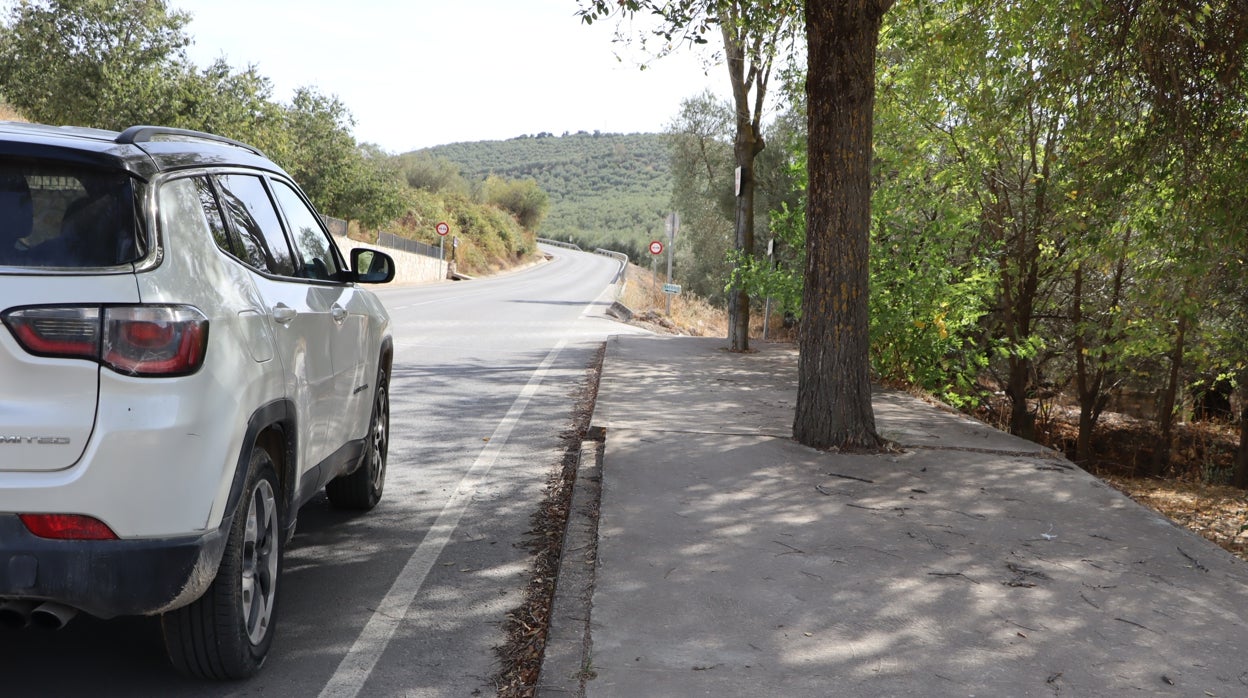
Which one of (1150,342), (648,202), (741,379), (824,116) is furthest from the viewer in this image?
(648,202)

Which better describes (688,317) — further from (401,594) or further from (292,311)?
(292,311)

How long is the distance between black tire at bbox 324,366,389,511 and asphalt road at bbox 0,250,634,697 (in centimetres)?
9

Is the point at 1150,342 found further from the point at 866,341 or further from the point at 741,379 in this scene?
the point at 866,341

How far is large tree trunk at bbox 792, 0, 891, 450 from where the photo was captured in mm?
7520

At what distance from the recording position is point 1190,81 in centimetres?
877

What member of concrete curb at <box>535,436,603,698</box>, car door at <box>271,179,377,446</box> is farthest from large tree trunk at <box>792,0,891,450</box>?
car door at <box>271,179,377,446</box>

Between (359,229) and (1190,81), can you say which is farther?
(359,229)

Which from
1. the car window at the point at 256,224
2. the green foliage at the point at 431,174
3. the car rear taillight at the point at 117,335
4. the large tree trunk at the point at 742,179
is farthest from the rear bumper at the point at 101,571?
the green foliage at the point at 431,174

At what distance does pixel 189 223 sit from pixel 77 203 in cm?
35

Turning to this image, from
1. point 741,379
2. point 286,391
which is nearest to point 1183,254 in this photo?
point 741,379

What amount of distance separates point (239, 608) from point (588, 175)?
164058 mm

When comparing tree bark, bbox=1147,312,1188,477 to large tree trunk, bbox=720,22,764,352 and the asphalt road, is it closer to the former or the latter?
large tree trunk, bbox=720,22,764,352

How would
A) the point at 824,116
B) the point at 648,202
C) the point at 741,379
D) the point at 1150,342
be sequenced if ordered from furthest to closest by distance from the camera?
1. the point at 648,202
2. the point at 741,379
3. the point at 1150,342
4. the point at 824,116

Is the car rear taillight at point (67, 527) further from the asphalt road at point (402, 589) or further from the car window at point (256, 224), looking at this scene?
the car window at point (256, 224)
